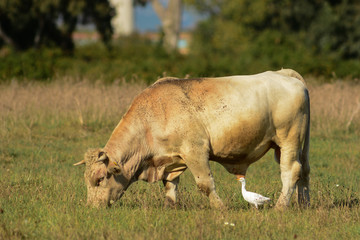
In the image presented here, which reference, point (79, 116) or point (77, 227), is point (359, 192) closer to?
point (77, 227)

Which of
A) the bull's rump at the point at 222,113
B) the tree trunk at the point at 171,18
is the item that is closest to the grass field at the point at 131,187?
the bull's rump at the point at 222,113

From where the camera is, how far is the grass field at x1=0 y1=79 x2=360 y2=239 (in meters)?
6.70

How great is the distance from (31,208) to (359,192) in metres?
4.68

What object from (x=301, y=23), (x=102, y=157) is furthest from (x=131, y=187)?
(x=301, y=23)

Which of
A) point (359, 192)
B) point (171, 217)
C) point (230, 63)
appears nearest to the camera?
point (171, 217)

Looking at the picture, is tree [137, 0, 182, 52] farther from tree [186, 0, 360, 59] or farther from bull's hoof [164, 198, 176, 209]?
bull's hoof [164, 198, 176, 209]

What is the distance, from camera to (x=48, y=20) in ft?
121

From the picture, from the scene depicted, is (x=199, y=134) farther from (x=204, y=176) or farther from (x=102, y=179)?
(x=102, y=179)

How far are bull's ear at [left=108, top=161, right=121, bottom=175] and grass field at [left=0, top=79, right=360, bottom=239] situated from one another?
446mm

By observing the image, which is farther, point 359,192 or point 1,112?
point 1,112

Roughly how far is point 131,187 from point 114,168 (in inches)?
79.6

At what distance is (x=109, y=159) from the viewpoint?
7.38 m

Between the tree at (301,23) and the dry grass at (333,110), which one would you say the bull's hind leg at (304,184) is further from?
the tree at (301,23)

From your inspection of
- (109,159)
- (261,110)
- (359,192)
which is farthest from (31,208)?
(359,192)
